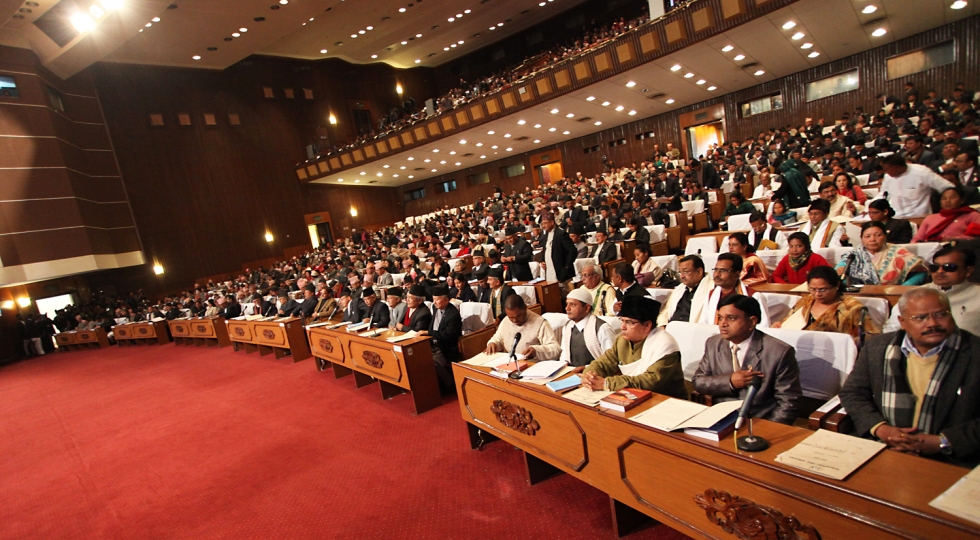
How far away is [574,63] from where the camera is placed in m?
11.6

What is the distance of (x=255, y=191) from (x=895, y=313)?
2003 centimetres

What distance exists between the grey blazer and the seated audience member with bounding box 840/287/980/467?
7.9 inches

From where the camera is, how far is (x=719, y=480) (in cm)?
151

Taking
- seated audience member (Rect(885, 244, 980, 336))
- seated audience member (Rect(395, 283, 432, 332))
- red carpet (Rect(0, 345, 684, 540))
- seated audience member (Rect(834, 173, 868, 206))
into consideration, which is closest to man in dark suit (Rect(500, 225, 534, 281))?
seated audience member (Rect(395, 283, 432, 332))

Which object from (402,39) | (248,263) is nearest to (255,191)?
(248,263)

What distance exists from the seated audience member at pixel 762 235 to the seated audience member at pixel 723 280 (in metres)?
1.60

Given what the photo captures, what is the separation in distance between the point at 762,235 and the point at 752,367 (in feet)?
10.2

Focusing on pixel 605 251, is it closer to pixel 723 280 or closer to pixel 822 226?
pixel 822 226

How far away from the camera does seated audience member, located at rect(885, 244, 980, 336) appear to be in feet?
6.72

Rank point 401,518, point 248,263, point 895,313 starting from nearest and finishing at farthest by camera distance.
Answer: point 895,313, point 401,518, point 248,263

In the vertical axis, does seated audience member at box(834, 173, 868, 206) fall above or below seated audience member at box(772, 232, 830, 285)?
above

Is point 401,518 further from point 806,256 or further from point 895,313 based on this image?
point 806,256

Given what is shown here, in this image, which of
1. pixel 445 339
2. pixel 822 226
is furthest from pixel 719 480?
pixel 822 226

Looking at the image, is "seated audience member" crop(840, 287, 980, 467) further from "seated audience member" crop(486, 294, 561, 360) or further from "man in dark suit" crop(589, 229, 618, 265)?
"man in dark suit" crop(589, 229, 618, 265)
